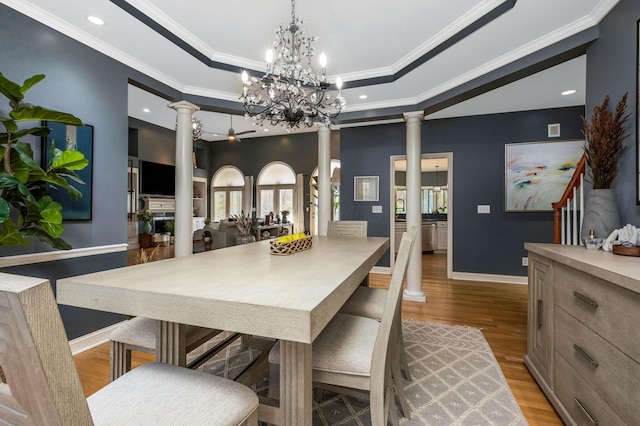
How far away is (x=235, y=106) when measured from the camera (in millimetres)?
3896

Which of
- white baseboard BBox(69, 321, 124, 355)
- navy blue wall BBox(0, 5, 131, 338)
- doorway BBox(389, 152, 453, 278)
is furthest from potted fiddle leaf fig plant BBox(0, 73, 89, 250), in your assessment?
doorway BBox(389, 152, 453, 278)

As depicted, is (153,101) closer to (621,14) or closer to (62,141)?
(62,141)

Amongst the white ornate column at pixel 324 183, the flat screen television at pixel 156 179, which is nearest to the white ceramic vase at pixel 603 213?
the white ornate column at pixel 324 183

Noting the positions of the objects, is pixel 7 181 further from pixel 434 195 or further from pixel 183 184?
pixel 434 195

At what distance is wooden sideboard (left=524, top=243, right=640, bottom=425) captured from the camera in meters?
1.13

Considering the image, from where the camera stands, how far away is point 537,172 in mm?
A: 4457

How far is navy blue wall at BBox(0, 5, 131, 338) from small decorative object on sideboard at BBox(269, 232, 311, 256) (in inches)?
67.1

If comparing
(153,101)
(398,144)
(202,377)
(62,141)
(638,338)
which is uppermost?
(153,101)

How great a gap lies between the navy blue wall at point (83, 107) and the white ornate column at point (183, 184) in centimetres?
68

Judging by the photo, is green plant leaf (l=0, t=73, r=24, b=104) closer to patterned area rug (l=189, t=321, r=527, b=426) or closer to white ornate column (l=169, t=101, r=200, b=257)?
white ornate column (l=169, t=101, r=200, b=257)

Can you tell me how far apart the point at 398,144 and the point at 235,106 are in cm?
270

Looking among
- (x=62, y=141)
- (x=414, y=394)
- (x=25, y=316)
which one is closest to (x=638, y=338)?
(x=414, y=394)

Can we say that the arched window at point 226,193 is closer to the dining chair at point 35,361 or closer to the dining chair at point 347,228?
the dining chair at point 347,228

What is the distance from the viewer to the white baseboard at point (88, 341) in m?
2.42
